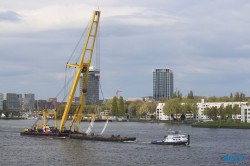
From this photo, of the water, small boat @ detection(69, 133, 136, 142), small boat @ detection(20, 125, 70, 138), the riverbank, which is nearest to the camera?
the water

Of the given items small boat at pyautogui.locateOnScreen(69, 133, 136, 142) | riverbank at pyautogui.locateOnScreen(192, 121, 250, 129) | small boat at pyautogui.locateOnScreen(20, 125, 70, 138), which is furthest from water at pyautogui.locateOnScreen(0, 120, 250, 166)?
riverbank at pyautogui.locateOnScreen(192, 121, 250, 129)

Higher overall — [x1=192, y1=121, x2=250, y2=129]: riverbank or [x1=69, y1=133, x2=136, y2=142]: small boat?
[x1=192, y1=121, x2=250, y2=129]: riverbank

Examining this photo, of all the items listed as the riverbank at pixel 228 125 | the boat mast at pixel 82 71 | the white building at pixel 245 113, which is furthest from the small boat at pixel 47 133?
the white building at pixel 245 113

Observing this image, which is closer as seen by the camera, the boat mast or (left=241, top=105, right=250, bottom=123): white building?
the boat mast

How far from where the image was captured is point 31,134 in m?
80.6

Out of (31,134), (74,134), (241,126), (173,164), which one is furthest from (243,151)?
(241,126)

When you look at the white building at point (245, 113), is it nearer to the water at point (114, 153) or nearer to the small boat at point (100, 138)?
the water at point (114, 153)

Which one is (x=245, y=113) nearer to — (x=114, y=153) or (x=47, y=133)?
(x=47, y=133)

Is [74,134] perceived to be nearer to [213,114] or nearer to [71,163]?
[71,163]

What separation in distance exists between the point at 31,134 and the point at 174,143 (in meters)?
26.4

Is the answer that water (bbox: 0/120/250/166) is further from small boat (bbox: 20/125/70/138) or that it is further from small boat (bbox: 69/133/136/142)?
small boat (bbox: 20/125/70/138)

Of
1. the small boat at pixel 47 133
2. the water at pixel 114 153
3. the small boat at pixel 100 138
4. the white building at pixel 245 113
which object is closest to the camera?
the water at pixel 114 153

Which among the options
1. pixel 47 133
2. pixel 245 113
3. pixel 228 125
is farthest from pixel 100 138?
pixel 245 113

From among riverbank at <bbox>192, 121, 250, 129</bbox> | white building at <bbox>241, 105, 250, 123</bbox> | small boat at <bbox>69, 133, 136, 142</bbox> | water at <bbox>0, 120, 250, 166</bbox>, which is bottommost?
water at <bbox>0, 120, 250, 166</bbox>
